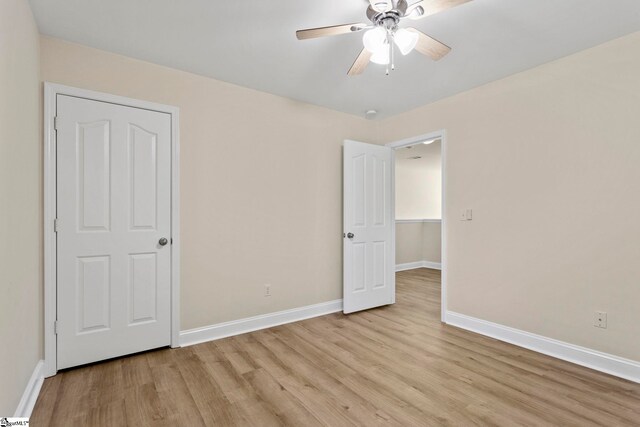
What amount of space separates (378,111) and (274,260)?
2268 mm

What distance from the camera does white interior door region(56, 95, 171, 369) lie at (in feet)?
7.60

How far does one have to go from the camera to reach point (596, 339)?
2.37 metres

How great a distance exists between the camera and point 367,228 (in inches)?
152

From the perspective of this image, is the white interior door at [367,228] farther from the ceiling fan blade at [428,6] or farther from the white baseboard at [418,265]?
the white baseboard at [418,265]

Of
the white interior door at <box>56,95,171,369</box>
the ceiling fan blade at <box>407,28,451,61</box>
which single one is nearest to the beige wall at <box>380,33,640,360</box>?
the ceiling fan blade at <box>407,28,451,61</box>

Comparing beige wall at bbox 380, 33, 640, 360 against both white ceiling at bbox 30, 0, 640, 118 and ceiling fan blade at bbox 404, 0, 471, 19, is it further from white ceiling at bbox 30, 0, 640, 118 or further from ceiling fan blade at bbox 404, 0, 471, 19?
ceiling fan blade at bbox 404, 0, 471, 19

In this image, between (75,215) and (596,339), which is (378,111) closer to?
(596,339)

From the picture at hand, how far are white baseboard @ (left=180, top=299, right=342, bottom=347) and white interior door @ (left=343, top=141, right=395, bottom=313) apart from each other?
275 mm

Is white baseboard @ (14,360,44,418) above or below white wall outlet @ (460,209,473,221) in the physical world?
below

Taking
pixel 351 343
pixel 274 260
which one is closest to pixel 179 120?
pixel 274 260

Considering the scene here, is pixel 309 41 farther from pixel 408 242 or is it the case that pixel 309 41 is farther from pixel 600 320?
pixel 408 242

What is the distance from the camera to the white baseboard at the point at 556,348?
7.28 ft

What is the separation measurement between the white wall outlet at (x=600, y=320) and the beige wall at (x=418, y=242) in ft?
13.8

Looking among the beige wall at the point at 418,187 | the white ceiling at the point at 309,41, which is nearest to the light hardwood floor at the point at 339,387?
the white ceiling at the point at 309,41
